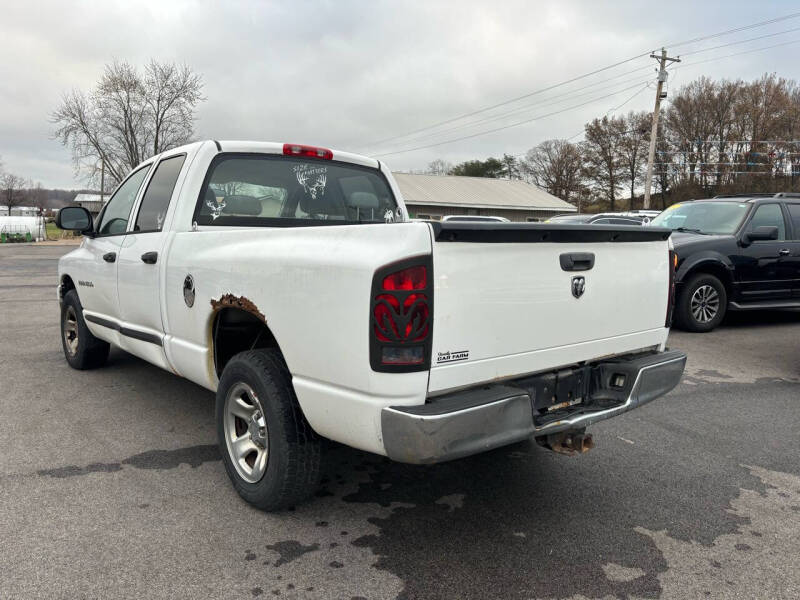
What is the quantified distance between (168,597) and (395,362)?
126 centimetres

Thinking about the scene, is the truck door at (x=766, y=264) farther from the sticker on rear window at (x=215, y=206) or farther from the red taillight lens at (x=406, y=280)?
the red taillight lens at (x=406, y=280)

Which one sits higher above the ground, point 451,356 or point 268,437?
point 451,356

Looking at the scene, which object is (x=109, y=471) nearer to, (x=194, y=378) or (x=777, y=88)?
(x=194, y=378)

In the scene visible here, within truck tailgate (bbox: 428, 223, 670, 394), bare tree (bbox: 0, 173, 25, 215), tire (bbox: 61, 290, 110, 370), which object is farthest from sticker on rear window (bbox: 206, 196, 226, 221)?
bare tree (bbox: 0, 173, 25, 215)

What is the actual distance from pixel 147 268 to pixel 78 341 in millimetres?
2247

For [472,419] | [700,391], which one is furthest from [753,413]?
[472,419]

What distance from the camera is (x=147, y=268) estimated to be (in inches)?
150

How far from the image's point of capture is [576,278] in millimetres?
2783

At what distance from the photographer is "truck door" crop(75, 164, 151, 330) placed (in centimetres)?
446

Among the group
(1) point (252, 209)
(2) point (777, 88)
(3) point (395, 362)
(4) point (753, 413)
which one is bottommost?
(4) point (753, 413)

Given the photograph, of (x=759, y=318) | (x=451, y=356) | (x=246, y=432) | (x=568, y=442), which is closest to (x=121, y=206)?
(x=246, y=432)

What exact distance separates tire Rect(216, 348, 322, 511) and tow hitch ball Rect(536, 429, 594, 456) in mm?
1136

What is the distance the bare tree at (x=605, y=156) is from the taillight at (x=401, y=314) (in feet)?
218

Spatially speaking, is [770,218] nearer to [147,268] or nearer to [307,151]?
[307,151]
